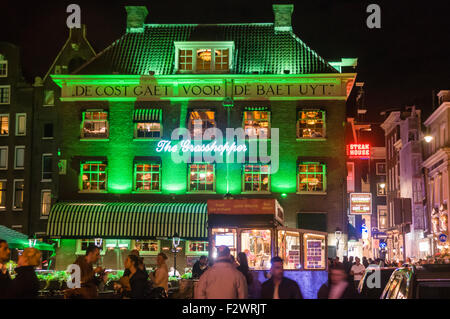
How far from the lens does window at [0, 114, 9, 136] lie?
177 feet

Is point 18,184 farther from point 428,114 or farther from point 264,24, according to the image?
point 428,114

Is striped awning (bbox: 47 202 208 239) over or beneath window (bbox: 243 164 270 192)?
beneath

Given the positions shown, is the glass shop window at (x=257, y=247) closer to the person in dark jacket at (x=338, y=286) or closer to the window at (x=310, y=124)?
the person in dark jacket at (x=338, y=286)

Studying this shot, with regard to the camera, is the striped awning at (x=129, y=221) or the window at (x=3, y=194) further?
the window at (x=3, y=194)

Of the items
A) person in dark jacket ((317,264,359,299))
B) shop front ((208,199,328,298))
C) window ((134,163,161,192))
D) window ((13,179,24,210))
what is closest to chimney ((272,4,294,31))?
window ((134,163,161,192))

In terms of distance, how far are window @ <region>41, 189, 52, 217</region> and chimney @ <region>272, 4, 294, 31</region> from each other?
24.1m

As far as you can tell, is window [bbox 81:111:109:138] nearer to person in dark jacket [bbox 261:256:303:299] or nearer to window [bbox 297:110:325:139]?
window [bbox 297:110:325:139]

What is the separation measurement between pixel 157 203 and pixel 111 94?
21.7ft

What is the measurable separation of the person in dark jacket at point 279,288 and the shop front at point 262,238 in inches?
451

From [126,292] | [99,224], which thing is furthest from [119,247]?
[126,292]

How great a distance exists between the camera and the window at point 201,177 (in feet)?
121

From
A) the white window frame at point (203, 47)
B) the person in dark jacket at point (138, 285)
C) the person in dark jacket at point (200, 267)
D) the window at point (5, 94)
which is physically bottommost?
the person in dark jacket at point (200, 267)

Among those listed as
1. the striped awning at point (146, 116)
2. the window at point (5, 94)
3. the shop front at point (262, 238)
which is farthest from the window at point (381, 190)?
the shop front at point (262, 238)
